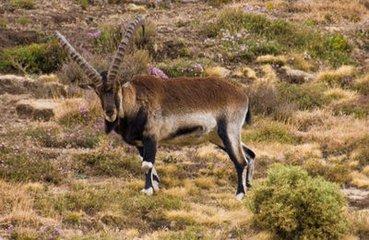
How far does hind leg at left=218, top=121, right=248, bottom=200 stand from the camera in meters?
12.8

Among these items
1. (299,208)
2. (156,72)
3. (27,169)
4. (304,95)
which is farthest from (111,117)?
(304,95)

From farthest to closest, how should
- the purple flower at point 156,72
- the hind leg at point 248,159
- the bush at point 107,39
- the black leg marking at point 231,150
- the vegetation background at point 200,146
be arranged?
the bush at point 107,39 → the purple flower at point 156,72 → the hind leg at point 248,159 → the black leg marking at point 231,150 → the vegetation background at point 200,146

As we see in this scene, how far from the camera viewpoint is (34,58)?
70.7 ft

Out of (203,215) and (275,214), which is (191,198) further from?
(275,214)

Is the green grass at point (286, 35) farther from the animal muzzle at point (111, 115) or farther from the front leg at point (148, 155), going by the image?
the animal muzzle at point (111, 115)

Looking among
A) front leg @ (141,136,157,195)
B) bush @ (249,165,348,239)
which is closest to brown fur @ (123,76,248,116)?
front leg @ (141,136,157,195)

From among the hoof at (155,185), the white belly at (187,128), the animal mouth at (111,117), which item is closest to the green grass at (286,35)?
the white belly at (187,128)

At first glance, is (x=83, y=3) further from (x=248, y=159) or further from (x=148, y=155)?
(x=148, y=155)

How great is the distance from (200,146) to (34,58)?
767 centimetres

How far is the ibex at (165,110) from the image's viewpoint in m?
11.9

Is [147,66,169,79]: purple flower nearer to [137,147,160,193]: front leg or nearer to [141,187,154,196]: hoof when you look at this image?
[137,147,160,193]: front leg

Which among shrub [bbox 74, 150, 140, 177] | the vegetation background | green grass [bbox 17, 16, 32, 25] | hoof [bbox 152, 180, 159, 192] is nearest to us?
the vegetation background

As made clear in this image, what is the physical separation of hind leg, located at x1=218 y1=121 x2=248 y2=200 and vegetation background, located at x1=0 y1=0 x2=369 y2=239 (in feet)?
0.99

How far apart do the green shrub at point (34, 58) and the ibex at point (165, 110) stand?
30.0 ft
